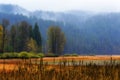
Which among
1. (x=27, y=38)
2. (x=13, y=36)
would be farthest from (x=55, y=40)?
(x=13, y=36)

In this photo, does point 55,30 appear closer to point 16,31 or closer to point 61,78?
point 16,31

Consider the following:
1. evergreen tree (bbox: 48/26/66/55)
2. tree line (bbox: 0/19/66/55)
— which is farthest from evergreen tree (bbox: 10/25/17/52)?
evergreen tree (bbox: 48/26/66/55)

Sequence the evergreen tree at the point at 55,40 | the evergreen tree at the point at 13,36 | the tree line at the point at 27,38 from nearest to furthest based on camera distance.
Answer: the tree line at the point at 27,38 → the evergreen tree at the point at 13,36 → the evergreen tree at the point at 55,40

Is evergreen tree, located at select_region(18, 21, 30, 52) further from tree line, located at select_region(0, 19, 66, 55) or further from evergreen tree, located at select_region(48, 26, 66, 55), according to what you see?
evergreen tree, located at select_region(48, 26, 66, 55)

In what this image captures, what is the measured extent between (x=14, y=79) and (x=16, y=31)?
113 meters

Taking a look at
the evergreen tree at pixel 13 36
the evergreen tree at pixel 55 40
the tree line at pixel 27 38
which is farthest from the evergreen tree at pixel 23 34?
the evergreen tree at pixel 55 40

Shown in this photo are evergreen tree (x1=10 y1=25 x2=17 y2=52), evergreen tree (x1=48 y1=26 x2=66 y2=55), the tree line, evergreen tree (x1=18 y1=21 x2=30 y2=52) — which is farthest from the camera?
evergreen tree (x1=48 y1=26 x2=66 y2=55)

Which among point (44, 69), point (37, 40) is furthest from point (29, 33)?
point (44, 69)

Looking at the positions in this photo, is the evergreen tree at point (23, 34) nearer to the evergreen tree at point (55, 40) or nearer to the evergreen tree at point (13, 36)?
the evergreen tree at point (13, 36)

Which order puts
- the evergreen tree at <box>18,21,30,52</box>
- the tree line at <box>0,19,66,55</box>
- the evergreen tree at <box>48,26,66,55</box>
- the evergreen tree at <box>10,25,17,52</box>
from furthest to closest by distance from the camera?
the evergreen tree at <box>48,26,66,55</box>
the evergreen tree at <box>10,25,17,52</box>
the evergreen tree at <box>18,21,30,52</box>
the tree line at <box>0,19,66,55</box>

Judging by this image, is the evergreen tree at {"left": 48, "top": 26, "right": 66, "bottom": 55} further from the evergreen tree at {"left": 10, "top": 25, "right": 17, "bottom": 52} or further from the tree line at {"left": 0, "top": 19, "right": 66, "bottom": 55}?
the evergreen tree at {"left": 10, "top": 25, "right": 17, "bottom": 52}

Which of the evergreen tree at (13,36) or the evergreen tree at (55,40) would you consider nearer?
the evergreen tree at (13,36)

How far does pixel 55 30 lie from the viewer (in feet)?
427

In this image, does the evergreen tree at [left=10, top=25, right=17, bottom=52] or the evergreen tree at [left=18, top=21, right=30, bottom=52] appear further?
the evergreen tree at [left=10, top=25, right=17, bottom=52]
